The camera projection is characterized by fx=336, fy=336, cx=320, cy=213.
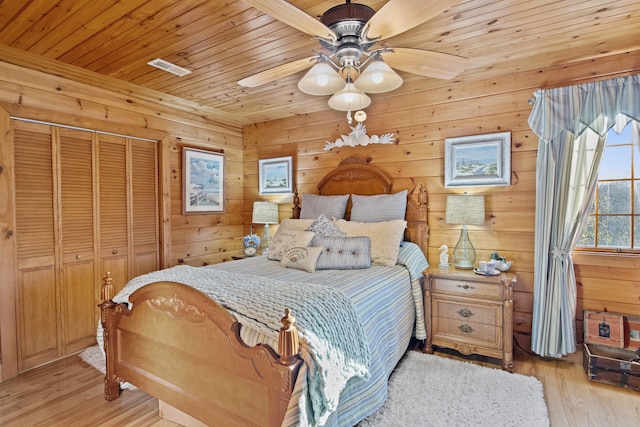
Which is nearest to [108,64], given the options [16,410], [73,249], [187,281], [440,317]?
[73,249]

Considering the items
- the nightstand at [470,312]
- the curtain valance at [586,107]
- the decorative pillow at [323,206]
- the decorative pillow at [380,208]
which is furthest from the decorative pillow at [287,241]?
the curtain valance at [586,107]

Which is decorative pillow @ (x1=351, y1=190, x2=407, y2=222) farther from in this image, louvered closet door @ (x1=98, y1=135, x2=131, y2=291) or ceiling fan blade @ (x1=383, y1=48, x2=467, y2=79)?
louvered closet door @ (x1=98, y1=135, x2=131, y2=291)

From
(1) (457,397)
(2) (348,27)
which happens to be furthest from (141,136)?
(1) (457,397)

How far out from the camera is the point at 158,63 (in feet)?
8.84

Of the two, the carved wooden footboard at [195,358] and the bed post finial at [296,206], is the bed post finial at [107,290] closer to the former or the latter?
the carved wooden footboard at [195,358]

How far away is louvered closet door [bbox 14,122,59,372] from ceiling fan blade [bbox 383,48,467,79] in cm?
278

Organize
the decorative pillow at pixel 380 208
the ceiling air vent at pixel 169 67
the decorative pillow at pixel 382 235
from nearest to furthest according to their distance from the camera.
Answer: the ceiling air vent at pixel 169 67
the decorative pillow at pixel 382 235
the decorative pillow at pixel 380 208

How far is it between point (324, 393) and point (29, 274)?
8.67 feet

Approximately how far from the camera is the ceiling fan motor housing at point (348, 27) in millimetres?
1620

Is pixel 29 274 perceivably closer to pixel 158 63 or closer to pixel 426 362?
pixel 158 63

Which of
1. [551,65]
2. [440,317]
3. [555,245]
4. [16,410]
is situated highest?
[551,65]

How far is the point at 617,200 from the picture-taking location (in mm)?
2668

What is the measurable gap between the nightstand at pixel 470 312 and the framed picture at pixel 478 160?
824 mm

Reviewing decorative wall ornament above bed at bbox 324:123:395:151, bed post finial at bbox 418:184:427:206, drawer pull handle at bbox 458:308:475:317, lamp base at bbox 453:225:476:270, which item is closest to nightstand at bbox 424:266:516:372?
drawer pull handle at bbox 458:308:475:317
